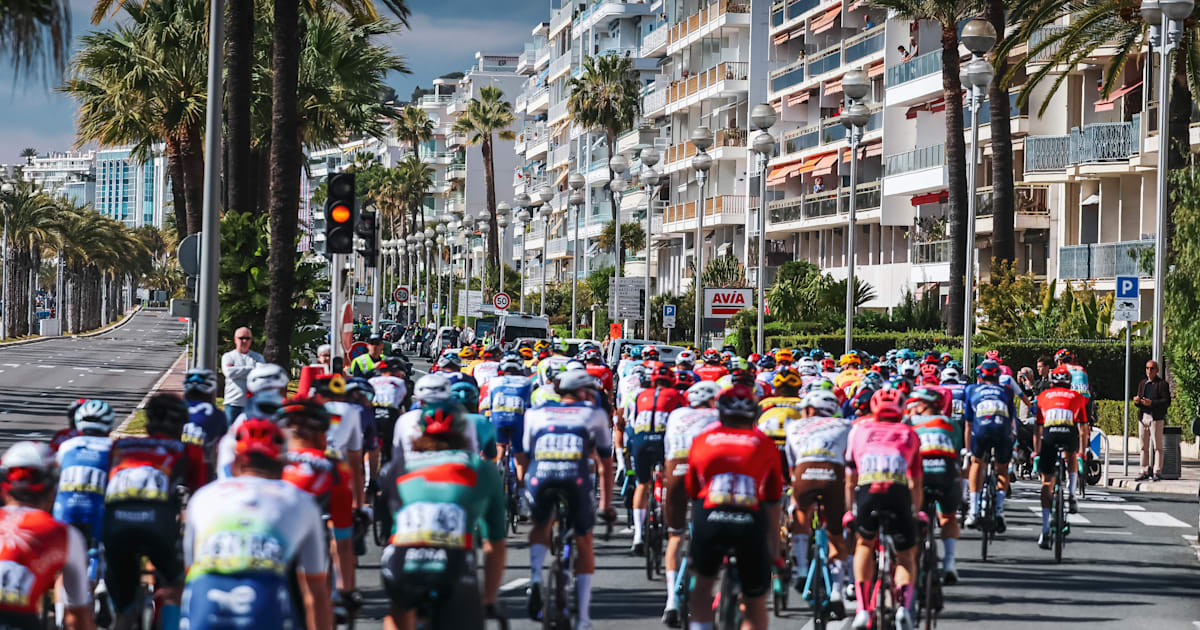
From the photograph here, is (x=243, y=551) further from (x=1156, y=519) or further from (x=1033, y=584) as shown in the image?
(x=1156, y=519)

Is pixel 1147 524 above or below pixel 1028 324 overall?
below

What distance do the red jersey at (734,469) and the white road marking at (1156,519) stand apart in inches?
497

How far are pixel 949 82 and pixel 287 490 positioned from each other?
1409 inches

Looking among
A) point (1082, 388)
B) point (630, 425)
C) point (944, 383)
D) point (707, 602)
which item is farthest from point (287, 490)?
point (1082, 388)

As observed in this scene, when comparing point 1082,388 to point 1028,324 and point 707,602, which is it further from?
point 1028,324

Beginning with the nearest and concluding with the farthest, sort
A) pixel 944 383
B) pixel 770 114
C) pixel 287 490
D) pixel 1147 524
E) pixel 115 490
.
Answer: pixel 287 490, pixel 115 490, pixel 944 383, pixel 1147 524, pixel 770 114

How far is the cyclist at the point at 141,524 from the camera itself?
357 inches

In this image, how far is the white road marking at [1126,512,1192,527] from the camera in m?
21.2

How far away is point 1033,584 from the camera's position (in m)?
15.1

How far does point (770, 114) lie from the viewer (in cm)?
3400

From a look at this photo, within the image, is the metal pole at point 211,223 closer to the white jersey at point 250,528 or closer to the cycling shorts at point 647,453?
the cycling shorts at point 647,453

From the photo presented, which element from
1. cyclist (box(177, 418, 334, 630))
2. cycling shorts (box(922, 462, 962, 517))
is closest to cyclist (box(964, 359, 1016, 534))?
cycling shorts (box(922, 462, 962, 517))

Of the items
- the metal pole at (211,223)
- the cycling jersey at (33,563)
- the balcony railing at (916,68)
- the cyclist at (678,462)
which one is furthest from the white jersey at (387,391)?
the balcony railing at (916,68)

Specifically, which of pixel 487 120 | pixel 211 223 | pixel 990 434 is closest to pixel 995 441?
pixel 990 434
